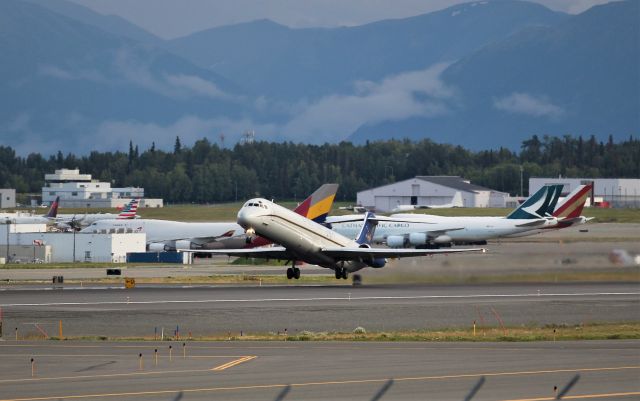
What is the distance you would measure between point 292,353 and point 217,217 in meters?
151

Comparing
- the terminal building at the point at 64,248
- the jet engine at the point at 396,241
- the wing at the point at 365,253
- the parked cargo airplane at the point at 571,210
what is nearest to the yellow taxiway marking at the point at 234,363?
the wing at the point at 365,253

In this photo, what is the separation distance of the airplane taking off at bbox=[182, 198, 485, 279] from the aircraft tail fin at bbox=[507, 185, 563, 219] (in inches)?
2093

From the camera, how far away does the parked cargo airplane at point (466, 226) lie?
422 ft

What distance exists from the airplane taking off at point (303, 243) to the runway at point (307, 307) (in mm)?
1910

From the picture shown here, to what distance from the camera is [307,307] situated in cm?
6462

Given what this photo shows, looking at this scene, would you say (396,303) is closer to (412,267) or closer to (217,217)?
(412,267)

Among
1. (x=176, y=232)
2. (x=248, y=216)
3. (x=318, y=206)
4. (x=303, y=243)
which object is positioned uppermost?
(x=318, y=206)

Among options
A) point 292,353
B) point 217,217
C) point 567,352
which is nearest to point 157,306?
point 292,353

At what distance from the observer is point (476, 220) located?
134 m

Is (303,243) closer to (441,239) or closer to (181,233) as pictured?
(441,239)

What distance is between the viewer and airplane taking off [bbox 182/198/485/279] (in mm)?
69819

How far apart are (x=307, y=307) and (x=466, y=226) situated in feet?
233

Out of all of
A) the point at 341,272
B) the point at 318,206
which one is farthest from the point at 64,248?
the point at 341,272

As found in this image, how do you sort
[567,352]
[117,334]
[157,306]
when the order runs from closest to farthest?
[567,352], [117,334], [157,306]
